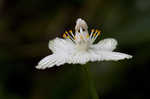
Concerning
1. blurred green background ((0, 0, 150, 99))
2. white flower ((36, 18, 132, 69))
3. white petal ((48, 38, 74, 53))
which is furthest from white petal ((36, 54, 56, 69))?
blurred green background ((0, 0, 150, 99))

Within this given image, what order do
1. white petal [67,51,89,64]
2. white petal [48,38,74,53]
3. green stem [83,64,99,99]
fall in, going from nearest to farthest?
green stem [83,64,99,99]
white petal [67,51,89,64]
white petal [48,38,74,53]

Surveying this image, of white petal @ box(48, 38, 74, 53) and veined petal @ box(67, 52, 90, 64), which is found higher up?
white petal @ box(48, 38, 74, 53)

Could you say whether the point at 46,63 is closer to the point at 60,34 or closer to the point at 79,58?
the point at 79,58

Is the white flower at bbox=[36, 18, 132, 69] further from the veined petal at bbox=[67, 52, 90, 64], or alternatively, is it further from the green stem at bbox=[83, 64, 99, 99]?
the green stem at bbox=[83, 64, 99, 99]

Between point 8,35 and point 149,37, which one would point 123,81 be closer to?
point 149,37

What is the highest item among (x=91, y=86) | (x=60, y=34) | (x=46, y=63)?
(x=60, y=34)

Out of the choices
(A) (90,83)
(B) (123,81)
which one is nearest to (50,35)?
(B) (123,81)

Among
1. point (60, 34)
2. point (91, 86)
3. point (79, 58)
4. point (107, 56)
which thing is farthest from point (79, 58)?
point (60, 34)
